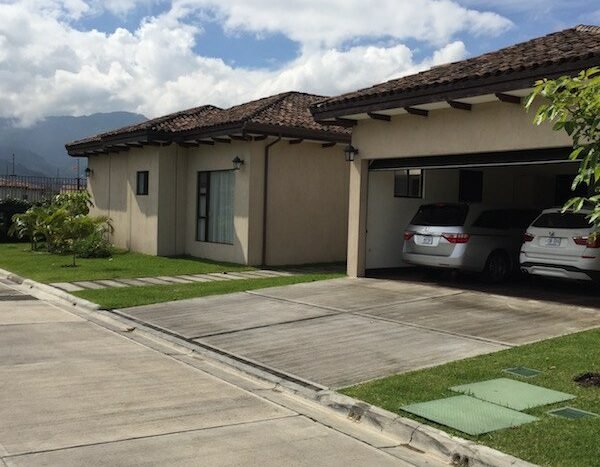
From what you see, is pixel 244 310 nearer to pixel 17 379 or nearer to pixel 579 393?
pixel 17 379

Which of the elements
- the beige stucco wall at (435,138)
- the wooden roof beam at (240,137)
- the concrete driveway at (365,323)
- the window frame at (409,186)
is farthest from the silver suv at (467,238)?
the wooden roof beam at (240,137)

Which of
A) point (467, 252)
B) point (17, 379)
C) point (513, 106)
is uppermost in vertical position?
point (513, 106)

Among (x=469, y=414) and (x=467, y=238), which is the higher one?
(x=467, y=238)

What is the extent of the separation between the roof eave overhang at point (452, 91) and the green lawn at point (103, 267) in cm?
545

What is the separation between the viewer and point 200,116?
21.5 m

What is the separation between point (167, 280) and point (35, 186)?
22394 millimetres

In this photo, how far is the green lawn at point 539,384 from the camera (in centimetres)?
465

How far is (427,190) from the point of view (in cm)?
1564

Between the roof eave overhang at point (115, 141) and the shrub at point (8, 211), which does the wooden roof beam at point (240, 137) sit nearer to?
the roof eave overhang at point (115, 141)

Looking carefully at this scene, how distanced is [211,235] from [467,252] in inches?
355

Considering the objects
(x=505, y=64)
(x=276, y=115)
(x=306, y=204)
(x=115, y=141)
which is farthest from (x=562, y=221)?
(x=115, y=141)

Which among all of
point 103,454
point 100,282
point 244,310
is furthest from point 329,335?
point 100,282

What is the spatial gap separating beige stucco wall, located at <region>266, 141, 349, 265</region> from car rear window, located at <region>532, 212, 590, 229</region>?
789 cm

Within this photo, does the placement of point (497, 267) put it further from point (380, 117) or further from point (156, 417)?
point (156, 417)
